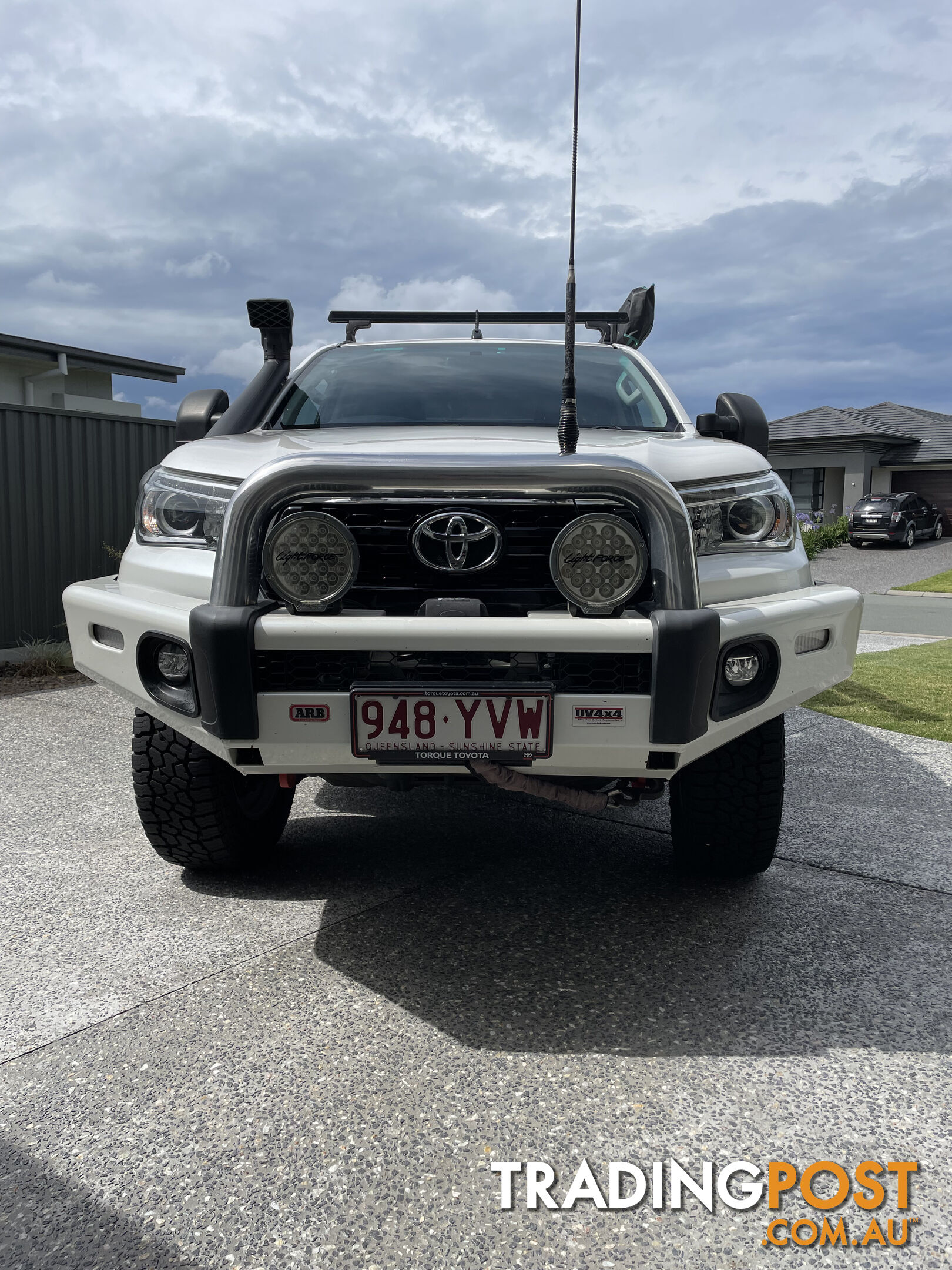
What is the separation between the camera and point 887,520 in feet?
94.3

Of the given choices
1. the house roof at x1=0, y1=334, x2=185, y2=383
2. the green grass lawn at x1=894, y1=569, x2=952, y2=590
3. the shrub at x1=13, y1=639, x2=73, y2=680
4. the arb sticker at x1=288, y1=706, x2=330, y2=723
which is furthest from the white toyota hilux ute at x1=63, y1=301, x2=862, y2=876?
the green grass lawn at x1=894, y1=569, x2=952, y2=590

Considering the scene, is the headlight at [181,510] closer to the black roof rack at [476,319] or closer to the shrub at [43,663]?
the black roof rack at [476,319]

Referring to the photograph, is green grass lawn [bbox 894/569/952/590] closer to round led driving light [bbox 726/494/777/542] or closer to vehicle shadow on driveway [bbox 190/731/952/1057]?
vehicle shadow on driveway [bbox 190/731/952/1057]

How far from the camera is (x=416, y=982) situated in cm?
249

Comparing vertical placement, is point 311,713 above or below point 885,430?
below

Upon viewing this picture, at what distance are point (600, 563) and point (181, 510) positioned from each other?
121 cm

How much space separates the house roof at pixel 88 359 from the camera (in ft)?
52.3

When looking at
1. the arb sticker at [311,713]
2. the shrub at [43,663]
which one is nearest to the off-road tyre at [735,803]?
the arb sticker at [311,713]

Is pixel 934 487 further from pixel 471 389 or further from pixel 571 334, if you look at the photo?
pixel 571 334

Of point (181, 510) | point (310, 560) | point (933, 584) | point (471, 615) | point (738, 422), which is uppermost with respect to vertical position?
point (738, 422)

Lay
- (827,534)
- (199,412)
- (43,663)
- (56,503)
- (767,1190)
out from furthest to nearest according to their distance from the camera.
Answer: (827,534) < (56,503) < (43,663) < (199,412) < (767,1190)

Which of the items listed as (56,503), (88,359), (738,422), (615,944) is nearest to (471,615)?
(615,944)

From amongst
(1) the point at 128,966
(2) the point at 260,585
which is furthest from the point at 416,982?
(2) the point at 260,585

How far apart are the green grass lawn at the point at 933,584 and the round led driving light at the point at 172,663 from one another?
2001 centimetres
